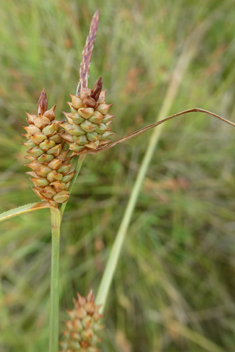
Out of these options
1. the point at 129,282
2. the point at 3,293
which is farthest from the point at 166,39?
the point at 3,293

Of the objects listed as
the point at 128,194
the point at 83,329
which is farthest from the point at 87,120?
the point at 128,194

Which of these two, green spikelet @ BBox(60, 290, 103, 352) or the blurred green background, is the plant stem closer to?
green spikelet @ BBox(60, 290, 103, 352)

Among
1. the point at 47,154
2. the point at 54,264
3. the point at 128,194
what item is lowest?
the point at 128,194

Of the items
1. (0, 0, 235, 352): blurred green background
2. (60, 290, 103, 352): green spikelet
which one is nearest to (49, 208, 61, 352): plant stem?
(60, 290, 103, 352): green spikelet

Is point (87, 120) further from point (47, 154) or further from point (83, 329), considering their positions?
point (83, 329)

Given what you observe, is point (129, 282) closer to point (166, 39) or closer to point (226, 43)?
point (166, 39)
